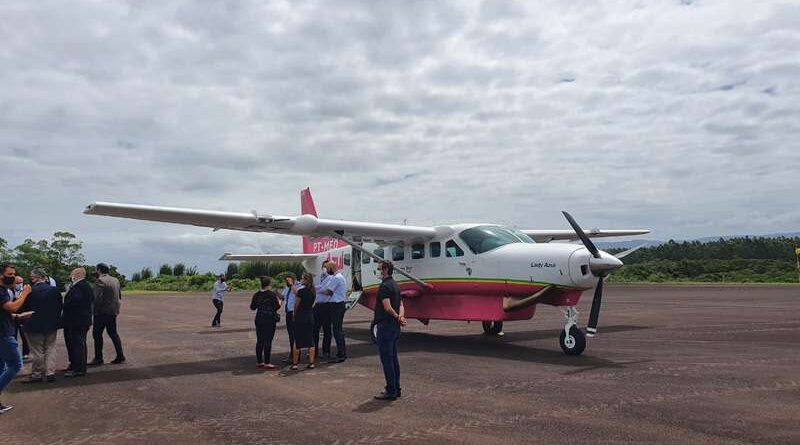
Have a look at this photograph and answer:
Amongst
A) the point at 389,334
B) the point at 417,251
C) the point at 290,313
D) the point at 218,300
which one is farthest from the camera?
the point at 218,300

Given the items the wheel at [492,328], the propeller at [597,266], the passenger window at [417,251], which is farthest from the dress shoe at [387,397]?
the wheel at [492,328]

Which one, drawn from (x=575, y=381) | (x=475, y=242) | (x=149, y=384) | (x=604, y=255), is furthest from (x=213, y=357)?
(x=604, y=255)

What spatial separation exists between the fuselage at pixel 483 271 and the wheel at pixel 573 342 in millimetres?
866

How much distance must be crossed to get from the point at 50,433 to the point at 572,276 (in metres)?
8.79

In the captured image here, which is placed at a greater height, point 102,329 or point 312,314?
point 312,314

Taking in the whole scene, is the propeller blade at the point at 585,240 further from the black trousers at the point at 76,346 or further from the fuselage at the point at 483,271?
the black trousers at the point at 76,346

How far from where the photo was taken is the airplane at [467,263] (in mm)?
11164

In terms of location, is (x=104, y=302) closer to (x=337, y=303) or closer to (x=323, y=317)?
(x=323, y=317)

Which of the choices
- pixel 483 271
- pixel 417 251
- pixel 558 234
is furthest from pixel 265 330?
pixel 558 234

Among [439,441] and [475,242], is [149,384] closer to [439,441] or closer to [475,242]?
[439,441]

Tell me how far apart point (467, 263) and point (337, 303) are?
3591 millimetres

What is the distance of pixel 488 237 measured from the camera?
13.3 m

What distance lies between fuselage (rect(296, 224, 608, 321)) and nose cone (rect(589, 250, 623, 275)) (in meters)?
0.12

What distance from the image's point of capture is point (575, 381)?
8.29 m
